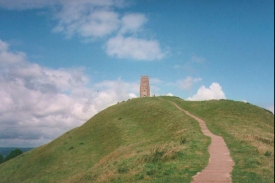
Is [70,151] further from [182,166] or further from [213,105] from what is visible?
[182,166]

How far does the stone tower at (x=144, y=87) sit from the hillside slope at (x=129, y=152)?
33578mm

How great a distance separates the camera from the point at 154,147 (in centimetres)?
2652

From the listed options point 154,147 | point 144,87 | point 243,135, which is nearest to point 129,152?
point 154,147

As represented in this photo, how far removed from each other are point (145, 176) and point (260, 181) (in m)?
6.34

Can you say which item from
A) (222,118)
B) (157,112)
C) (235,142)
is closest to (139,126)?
(157,112)

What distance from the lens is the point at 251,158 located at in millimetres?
18469

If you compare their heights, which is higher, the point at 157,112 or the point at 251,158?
the point at 157,112

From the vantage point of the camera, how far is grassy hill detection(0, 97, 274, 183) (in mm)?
17130

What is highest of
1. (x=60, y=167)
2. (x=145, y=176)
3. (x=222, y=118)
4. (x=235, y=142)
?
(x=222, y=118)

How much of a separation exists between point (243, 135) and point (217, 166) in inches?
Answer: 531

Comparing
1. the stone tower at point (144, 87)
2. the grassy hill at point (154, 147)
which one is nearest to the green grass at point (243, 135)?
the grassy hill at point (154, 147)

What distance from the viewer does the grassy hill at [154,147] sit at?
17130mm

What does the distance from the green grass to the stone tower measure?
37.0m

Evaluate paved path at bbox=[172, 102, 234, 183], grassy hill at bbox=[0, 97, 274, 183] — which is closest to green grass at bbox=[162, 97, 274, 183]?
grassy hill at bbox=[0, 97, 274, 183]
